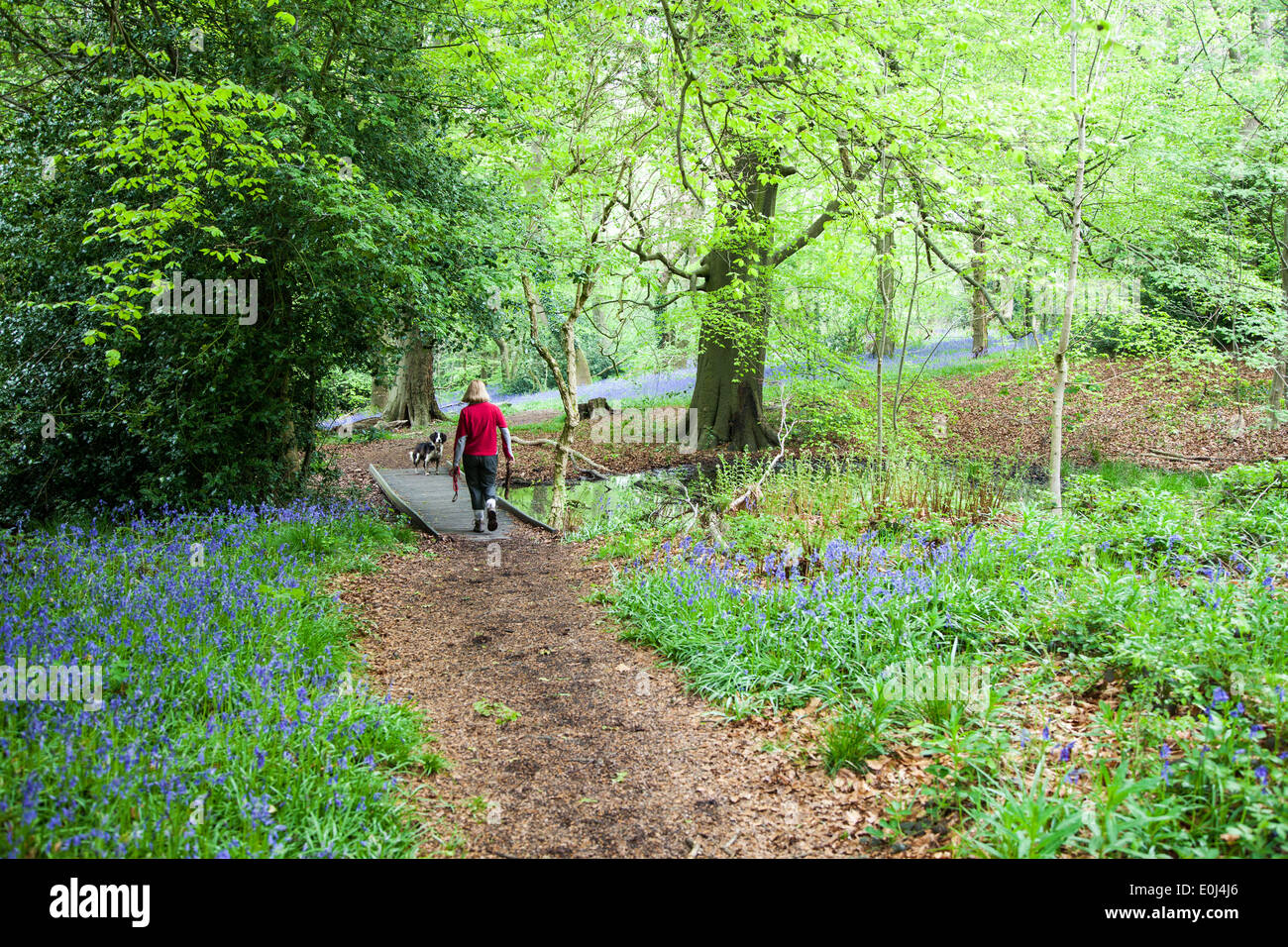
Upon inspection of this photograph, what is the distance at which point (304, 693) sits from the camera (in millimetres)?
3480

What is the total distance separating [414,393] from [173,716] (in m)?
19.6

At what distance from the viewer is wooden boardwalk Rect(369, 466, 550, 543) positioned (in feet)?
32.4

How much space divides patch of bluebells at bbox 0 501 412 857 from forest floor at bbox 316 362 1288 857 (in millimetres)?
513

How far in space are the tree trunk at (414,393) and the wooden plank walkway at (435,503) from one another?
6995mm

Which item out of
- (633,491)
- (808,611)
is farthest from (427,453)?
(808,611)

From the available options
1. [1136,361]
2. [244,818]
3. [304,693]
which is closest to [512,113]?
[304,693]

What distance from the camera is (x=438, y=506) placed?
450 inches

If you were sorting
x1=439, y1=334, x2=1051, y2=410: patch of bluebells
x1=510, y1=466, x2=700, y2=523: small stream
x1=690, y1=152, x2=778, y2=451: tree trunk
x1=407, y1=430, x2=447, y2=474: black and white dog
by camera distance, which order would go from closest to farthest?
x1=510, y1=466, x2=700, y2=523: small stream < x1=690, y1=152, x2=778, y2=451: tree trunk < x1=407, y1=430, x2=447, y2=474: black and white dog < x1=439, y1=334, x2=1051, y2=410: patch of bluebells

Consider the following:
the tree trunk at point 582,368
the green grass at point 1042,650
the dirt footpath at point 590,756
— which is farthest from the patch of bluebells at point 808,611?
the tree trunk at point 582,368

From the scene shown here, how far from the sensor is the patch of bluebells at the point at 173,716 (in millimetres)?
2594

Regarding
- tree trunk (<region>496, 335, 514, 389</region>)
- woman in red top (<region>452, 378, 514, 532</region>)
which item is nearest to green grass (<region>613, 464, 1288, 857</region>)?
woman in red top (<region>452, 378, 514, 532</region>)

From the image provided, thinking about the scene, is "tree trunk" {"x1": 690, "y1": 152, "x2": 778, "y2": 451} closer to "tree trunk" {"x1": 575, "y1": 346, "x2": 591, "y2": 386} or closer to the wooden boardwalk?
the wooden boardwalk
